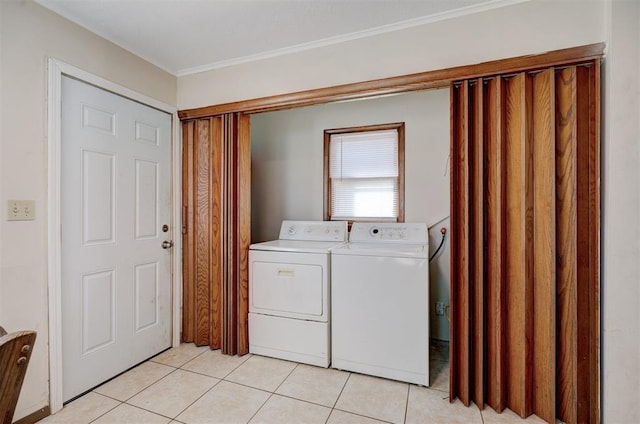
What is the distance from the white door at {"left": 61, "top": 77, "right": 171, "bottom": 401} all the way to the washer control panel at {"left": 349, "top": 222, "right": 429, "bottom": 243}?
164cm

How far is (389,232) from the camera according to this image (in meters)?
2.66

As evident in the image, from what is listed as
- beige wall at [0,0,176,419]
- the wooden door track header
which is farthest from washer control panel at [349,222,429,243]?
beige wall at [0,0,176,419]

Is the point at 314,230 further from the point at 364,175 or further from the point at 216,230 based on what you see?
the point at 216,230

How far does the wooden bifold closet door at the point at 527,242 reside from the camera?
164 cm

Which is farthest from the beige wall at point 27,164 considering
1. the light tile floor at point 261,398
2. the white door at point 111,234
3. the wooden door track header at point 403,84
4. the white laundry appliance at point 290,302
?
the white laundry appliance at point 290,302

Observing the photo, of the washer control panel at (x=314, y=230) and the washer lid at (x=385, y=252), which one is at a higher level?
the washer control panel at (x=314, y=230)

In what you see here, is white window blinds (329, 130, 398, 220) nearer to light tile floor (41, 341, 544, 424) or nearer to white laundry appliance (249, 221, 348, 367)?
white laundry appliance (249, 221, 348, 367)

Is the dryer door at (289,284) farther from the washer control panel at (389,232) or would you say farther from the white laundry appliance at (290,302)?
the washer control panel at (389,232)

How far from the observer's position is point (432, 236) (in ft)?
9.12

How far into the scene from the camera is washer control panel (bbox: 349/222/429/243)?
2.59 meters

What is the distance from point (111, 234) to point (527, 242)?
2.63 m

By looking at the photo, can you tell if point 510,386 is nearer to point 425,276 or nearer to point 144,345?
point 425,276
